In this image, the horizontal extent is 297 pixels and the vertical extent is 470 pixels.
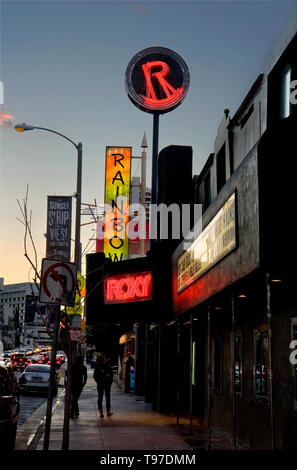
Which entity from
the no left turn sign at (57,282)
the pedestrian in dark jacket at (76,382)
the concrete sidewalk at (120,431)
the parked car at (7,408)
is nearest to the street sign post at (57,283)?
the no left turn sign at (57,282)

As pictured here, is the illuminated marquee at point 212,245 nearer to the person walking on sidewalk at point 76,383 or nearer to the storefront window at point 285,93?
the storefront window at point 285,93

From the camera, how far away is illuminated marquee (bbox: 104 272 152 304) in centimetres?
1872

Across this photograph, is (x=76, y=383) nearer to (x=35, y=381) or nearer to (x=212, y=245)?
(x=212, y=245)

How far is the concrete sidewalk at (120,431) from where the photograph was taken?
12.1 meters

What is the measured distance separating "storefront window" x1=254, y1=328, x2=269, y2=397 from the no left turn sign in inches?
163

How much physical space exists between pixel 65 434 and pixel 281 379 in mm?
3921

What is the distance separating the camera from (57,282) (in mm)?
9375

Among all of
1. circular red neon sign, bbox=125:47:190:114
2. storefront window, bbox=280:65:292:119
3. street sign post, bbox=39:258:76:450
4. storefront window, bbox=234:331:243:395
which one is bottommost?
storefront window, bbox=234:331:243:395

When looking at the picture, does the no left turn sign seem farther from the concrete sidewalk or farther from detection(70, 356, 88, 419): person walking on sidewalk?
detection(70, 356, 88, 419): person walking on sidewalk

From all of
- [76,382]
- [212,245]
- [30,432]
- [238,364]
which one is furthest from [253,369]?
[76,382]

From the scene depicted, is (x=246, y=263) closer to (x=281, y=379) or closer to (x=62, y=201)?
(x=281, y=379)

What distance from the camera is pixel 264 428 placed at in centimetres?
1107

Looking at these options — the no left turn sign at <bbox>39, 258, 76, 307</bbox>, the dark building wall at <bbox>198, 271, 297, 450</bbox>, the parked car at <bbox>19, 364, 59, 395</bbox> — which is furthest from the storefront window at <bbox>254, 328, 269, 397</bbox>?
the parked car at <bbox>19, 364, 59, 395</bbox>

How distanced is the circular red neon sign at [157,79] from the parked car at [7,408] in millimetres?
14227
